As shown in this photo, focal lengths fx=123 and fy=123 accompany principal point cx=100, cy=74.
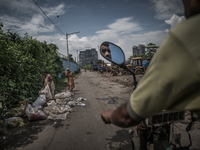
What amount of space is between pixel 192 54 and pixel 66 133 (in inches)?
140

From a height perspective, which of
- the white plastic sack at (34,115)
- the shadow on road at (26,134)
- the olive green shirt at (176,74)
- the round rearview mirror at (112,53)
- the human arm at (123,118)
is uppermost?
the round rearview mirror at (112,53)

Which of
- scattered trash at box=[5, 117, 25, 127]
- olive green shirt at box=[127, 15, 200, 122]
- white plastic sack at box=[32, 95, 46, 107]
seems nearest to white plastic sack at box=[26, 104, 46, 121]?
scattered trash at box=[5, 117, 25, 127]

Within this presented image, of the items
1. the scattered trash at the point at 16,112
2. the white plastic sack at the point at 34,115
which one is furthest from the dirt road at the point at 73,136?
the scattered trash at the point at 16,112

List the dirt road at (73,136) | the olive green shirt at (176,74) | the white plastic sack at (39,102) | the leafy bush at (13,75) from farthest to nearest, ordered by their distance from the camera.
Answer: the white plastic sack at (39,102) → the leafy bush at (13,75) → the dirt road at (73,136) → the olive green shirt at (176,74)

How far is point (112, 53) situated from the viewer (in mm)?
1258

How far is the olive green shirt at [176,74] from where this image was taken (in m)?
0.43

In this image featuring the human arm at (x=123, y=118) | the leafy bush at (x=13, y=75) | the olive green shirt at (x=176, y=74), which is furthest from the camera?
the leafy bush at (x=13, y=75)

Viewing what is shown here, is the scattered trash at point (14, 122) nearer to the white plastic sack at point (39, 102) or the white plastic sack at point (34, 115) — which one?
the white plastic sack at point (34, 115)

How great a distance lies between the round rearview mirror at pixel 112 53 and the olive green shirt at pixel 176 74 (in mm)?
734

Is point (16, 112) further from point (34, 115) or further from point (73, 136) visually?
point (73, 136)

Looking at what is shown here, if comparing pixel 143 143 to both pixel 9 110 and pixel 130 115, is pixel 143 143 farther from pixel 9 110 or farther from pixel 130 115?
pixel 9 110

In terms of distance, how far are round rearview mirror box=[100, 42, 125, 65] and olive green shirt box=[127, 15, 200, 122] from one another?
0.73 meters

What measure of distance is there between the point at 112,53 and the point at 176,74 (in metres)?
0.86

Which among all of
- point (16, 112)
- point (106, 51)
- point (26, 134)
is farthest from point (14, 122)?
point (106, 51)
